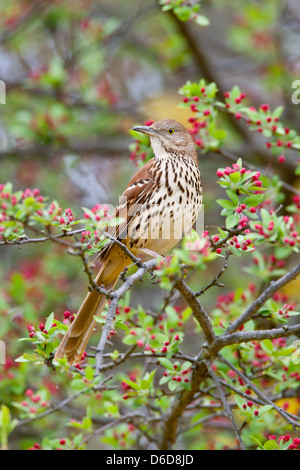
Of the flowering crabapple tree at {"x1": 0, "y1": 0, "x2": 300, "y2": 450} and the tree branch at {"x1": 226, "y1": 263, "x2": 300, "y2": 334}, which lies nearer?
the flowering crabapple tree at {"x1": 0, "y1": 0, "x2": 300, "y2": 450}

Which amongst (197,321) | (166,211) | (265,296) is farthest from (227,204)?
(166,211)

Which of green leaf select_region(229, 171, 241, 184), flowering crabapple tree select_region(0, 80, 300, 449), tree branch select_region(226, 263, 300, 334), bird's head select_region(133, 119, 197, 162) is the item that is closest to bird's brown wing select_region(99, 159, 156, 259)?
bird's head select_region(133, 119, 197, 162)

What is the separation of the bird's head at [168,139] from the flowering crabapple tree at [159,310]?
0.36 feet

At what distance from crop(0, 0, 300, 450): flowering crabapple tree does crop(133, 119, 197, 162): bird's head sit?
109mm

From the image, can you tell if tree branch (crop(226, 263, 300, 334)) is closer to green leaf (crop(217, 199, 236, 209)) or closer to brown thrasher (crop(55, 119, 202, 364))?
green leaf (crop(217, 199, 236, 209))

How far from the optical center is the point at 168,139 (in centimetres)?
421

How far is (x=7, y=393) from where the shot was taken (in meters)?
3.97

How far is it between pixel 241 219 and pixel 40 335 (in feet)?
3.23

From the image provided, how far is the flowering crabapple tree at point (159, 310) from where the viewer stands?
2.55 meters

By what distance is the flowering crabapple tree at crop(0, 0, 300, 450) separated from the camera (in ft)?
8.38

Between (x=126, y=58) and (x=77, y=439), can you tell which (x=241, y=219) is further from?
Result: (x=126, y=58)

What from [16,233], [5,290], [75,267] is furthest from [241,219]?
[75,267]

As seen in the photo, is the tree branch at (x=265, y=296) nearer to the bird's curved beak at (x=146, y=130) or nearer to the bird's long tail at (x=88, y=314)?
the bird's long tail at (x=88, y=314)

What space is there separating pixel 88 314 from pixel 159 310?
0.63m
